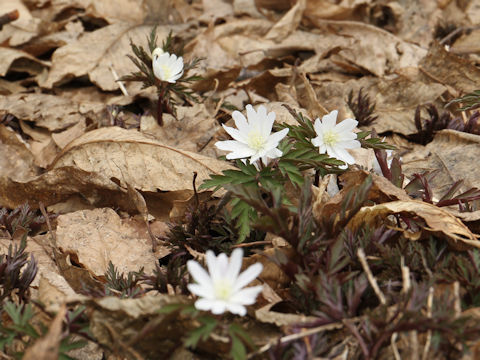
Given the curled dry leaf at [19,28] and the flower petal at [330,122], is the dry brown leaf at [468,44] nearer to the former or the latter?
the flower petal at [330,122]

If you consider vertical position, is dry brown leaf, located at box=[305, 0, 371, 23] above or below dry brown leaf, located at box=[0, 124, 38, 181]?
above

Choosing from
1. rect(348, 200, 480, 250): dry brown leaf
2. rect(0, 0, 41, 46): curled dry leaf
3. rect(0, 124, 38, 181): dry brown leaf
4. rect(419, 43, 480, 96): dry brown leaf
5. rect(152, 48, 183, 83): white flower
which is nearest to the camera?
rect(348, 200, 480, 250): dry brown leaf

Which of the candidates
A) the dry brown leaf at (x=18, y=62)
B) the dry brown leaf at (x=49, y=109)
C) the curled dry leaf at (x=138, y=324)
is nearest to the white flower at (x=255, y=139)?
the curled dry leaf at (x=138, y=324)

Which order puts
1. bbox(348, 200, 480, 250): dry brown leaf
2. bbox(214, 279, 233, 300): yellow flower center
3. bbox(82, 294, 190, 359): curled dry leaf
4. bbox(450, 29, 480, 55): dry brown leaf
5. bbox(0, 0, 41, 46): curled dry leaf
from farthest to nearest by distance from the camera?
bbox(450, 29, 480, 55): dry brown leaf
bbox(0, 0, 41, 46): curled dry leaf
bbox(348, 200, 480, 250): dry brown leaf
bbox(82, 294, 190, 359): curled dry leaf
bbox(214, 279, 233, 300): yellow flower center

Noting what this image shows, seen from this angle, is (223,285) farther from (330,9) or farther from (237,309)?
(330,9)

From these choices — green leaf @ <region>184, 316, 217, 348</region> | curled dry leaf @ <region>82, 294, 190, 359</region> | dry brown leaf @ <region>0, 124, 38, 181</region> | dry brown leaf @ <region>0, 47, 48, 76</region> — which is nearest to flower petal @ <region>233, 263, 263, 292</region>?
green leaf @ <region>184, 316, 217, 348</region>

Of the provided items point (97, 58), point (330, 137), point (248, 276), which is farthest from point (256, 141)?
point (97, 58)

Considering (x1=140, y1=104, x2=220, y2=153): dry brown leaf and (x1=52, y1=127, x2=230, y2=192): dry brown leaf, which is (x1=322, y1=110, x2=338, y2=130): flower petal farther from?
(x1=140, y1=104, x2=220, y2=153): dry brown leaf
